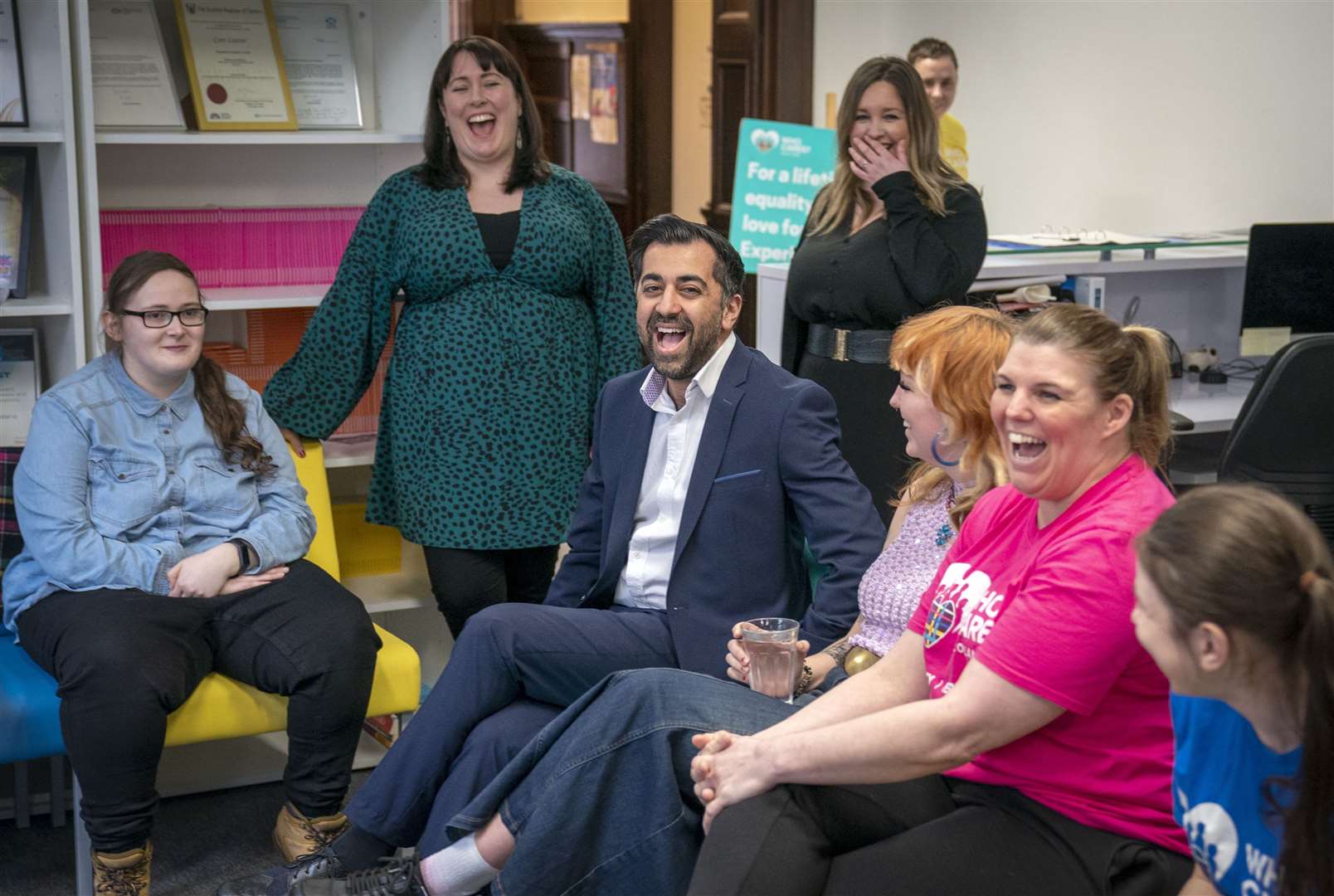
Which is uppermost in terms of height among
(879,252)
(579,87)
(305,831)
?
(579,87)

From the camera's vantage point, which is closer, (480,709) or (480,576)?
(480,709)

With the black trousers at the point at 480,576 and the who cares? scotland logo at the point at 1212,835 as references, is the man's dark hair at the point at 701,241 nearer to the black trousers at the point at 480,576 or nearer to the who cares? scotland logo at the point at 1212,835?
the black trousers at the point at 480,576

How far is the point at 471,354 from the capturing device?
295cm

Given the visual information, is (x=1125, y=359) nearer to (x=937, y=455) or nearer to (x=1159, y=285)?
(x=937, y=455)

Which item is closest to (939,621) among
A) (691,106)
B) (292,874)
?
(292,874)

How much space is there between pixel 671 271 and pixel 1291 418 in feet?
4.97

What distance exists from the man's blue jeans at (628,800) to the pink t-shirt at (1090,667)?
402mm

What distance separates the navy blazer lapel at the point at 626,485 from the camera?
245 cm

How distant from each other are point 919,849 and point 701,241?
1.11m

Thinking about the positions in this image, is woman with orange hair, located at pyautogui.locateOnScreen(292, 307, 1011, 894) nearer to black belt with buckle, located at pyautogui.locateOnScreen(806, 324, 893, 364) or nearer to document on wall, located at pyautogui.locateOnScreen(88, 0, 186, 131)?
black belt with buckle, located at pyautogui.locateOnScreen(806, 324, 893, 364)

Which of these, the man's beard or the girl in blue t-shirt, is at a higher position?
the man's beard

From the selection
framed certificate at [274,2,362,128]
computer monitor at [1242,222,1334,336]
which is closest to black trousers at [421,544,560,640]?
framed certificate at [274,2,362,128]

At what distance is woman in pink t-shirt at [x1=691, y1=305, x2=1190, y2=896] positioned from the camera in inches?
62.4

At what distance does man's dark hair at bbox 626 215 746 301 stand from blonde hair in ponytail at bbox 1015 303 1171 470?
802 mm
